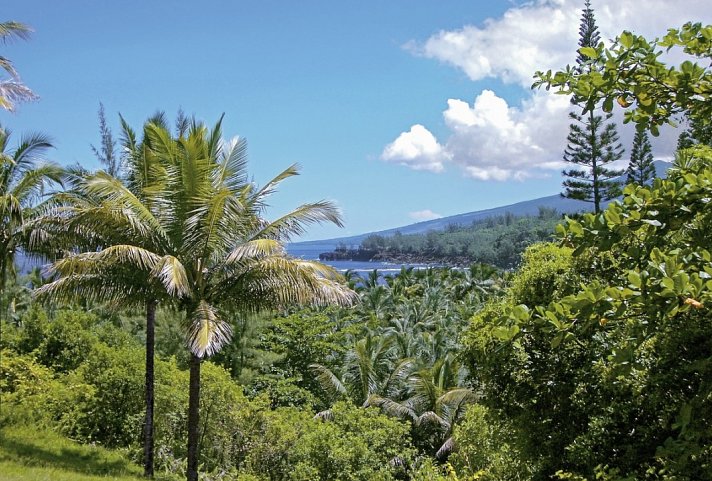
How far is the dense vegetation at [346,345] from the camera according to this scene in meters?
2.56

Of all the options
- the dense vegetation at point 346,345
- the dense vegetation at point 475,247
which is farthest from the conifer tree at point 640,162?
the dense vegetation at point 475,247

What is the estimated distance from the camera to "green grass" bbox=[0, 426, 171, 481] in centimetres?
1141

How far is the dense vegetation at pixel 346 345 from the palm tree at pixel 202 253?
1.7 inches

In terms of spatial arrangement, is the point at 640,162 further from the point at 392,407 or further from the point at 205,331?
the point at 205,331

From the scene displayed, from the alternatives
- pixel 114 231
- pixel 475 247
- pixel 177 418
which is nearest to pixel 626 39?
pixel 114 231

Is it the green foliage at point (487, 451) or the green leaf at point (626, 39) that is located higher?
the green leaf at point (626, 39)

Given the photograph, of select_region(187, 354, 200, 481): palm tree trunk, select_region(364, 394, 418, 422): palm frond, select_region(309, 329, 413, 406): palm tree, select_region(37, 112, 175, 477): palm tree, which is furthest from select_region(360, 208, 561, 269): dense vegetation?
select_region(187, 354, 200, 481): palm tree trunk

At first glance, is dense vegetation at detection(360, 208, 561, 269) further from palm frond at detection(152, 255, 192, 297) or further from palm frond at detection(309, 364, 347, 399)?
palm frond at detection(152, 255, 192, 297)

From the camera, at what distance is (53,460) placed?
13336mm

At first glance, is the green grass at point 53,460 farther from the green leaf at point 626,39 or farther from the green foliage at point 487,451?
the green leaf at point 626,39

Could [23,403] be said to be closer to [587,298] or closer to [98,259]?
[98,259]

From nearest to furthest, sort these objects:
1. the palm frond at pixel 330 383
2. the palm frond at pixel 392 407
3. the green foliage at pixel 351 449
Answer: the green foliage at pixel 351 449, the palm frond at pixel 392 407, the palm frond at pixel 330 383

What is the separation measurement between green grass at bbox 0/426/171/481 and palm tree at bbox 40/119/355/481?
2.95 metres

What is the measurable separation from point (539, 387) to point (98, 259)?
728 centimetres
